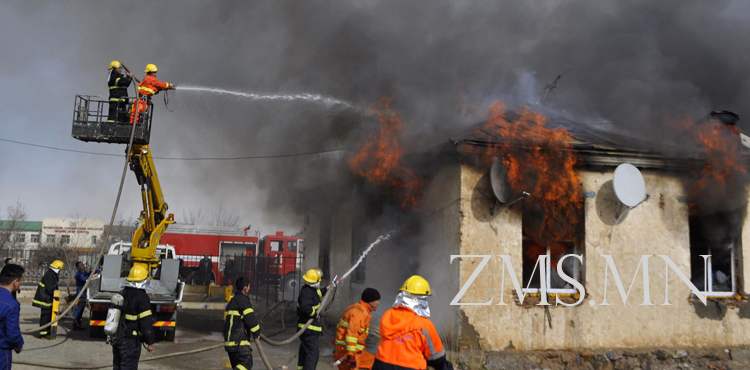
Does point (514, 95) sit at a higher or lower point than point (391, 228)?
higher

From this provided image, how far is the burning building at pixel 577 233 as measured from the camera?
363 inches

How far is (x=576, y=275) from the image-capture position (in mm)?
9820

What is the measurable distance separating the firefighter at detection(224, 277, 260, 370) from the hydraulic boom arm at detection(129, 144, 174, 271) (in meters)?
5.15

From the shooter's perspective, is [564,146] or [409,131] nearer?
[564,146]

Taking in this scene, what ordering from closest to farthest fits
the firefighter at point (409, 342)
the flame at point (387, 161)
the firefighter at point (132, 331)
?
the firefighter at point (409, 342) < the firefighter at point (132, 331) < the flame at point (387, 161)

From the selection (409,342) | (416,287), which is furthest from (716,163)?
(409,342)

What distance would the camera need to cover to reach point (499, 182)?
901 cm

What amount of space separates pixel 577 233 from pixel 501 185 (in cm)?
187

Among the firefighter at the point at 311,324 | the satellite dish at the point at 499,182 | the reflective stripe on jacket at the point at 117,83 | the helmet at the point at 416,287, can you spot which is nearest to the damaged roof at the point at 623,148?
the satellite dish at the point at 499,182

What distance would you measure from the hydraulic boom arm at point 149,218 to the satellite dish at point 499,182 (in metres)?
6.16

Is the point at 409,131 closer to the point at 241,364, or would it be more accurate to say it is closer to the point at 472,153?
the point at 472,153

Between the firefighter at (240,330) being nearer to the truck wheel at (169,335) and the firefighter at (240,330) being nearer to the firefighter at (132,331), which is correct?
the firefighter at (132,331)

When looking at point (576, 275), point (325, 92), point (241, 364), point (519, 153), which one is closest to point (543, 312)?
point (576, 275)

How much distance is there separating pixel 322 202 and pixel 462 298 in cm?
612
